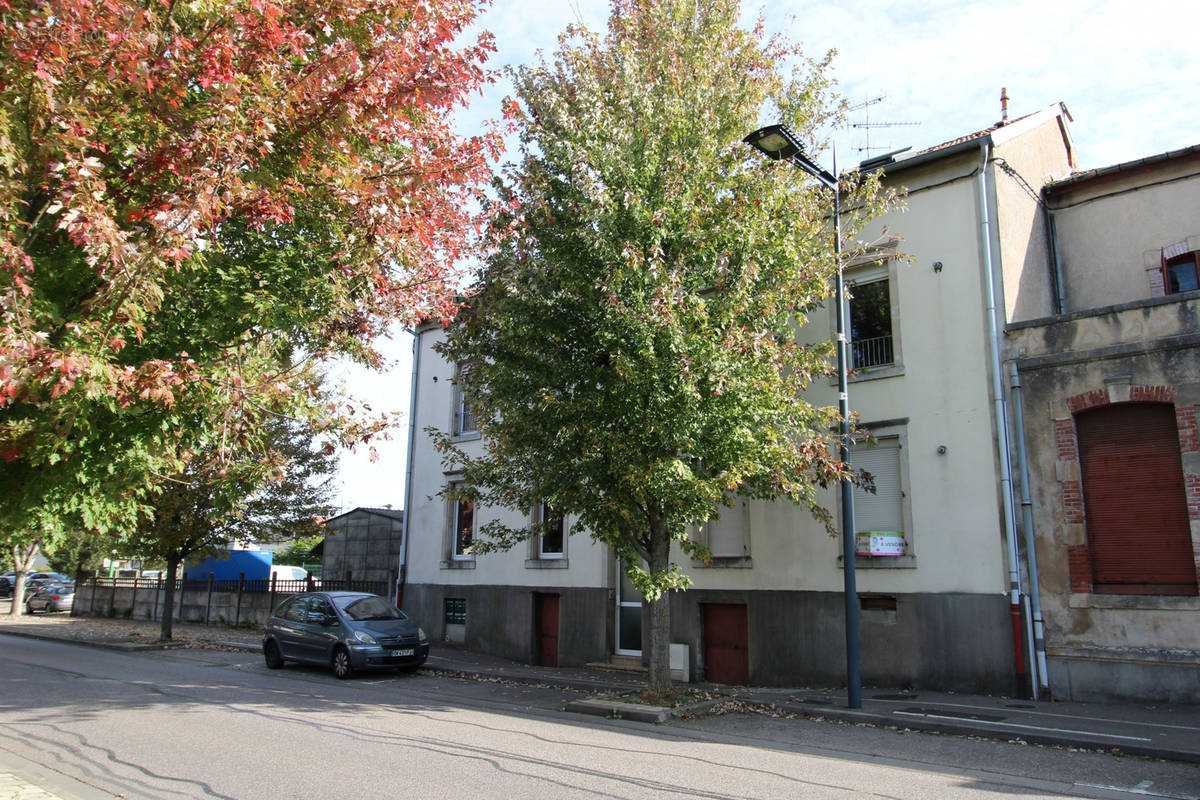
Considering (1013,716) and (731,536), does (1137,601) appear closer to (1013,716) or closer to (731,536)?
(1013,716)

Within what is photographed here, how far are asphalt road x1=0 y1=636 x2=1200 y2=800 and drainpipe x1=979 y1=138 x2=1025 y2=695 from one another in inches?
122

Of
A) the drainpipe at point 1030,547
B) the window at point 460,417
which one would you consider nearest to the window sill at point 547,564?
the window at point 460,417

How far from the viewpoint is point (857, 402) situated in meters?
13.9

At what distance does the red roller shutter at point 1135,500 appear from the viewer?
35.9 ft

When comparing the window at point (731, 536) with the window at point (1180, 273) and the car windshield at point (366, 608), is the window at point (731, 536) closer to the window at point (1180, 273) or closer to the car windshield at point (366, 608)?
the car windshield at point (366, 608)

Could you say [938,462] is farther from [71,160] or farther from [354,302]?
[71,160]

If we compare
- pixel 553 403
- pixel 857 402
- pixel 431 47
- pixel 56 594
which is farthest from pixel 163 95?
pixel 56 594

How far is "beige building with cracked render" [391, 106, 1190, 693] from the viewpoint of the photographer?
12.1m

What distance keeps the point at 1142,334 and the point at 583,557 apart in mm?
10949

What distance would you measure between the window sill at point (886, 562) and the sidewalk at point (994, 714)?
1.88 metres

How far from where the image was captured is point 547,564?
707 inches

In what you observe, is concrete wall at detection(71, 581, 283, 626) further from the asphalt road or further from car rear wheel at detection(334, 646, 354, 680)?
the asphalt road

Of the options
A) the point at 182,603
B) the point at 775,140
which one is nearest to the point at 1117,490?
the point at 775,140

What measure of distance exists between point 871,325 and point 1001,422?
2886mm
